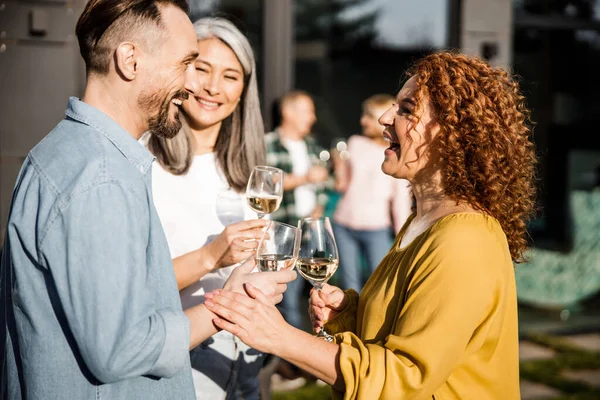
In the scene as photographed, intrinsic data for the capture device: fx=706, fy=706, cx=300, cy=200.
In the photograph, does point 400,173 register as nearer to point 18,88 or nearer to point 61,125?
point 61,125

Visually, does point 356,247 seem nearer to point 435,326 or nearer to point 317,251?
point 317,251

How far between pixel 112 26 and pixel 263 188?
0.94 metres

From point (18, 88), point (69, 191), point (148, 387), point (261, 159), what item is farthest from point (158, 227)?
point (18, 88)

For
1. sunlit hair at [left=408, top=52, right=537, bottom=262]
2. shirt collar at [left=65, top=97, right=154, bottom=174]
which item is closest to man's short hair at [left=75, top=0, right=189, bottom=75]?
shirt collar at [left=65, top=97, right=154, bottom=174]

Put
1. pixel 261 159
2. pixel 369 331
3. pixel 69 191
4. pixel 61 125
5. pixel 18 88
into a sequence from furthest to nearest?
pixel 18 88 < pixel 261 159 < pixel 369 331 < pixel 61 125 < pixel 69 191

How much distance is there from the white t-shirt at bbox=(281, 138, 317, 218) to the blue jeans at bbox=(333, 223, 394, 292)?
34 cm

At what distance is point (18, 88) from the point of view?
4422 mm

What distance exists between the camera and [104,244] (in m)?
1.49

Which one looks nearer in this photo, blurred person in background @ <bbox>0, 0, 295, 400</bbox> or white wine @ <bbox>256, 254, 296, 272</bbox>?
blurred person in background @ <bbox>0, 0, 295, 400</bbox>

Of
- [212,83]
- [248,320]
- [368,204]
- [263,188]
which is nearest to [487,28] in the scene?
[368,204]

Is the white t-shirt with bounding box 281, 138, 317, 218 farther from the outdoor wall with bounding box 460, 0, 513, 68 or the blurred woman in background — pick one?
the blurred woman in background

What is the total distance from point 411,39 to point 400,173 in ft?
16.3

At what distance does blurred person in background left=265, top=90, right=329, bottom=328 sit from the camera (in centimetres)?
557

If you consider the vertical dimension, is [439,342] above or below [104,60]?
below
